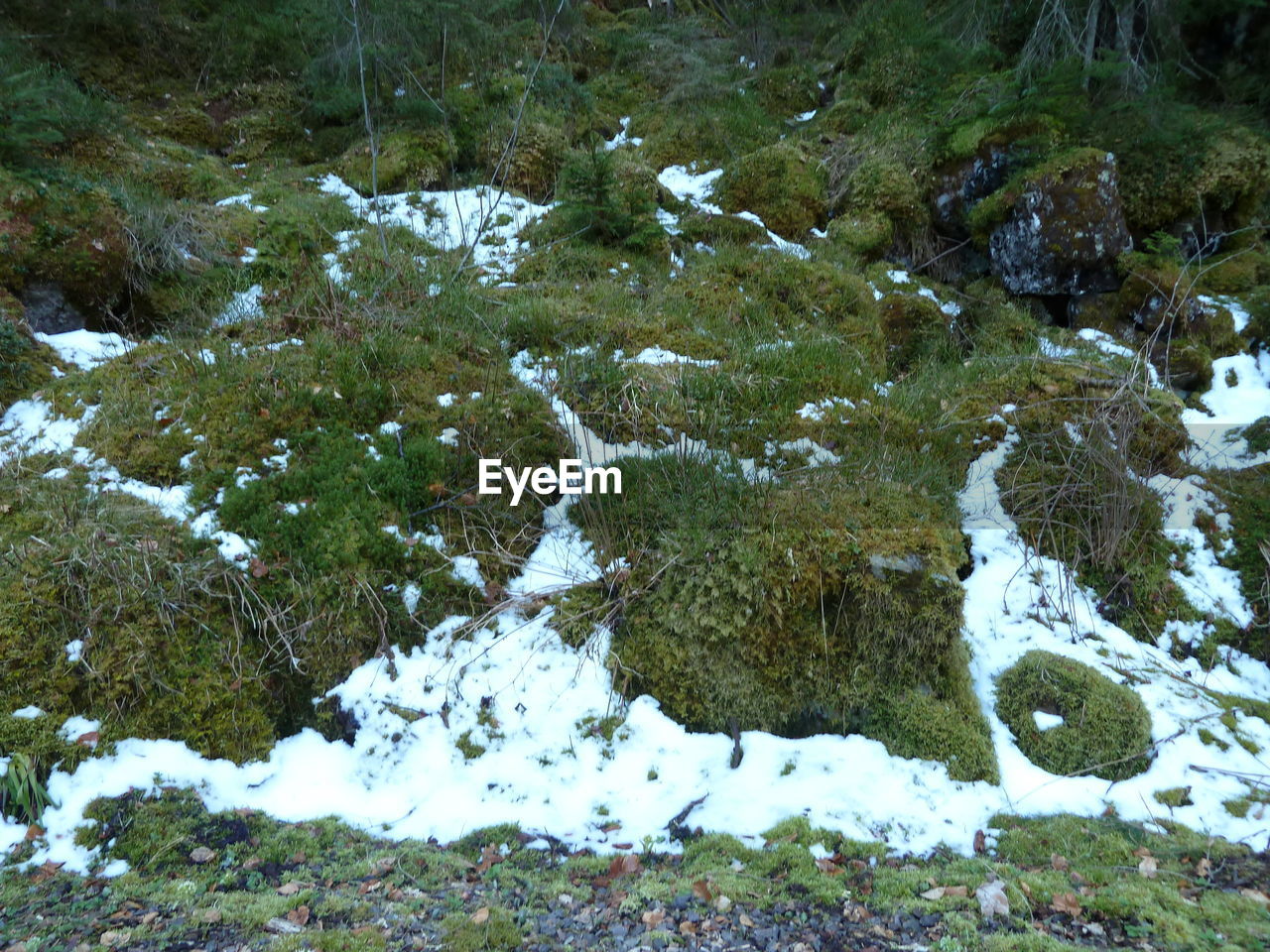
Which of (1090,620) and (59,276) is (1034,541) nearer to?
(1090,620)

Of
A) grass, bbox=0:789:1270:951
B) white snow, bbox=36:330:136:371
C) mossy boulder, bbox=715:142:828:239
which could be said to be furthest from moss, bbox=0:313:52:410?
mossy boulder, bbox=715:142:828:239

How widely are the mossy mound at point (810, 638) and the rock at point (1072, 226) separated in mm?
4959

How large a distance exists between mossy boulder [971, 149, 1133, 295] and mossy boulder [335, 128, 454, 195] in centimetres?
684

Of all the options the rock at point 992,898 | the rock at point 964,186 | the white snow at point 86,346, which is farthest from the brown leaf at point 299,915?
the rock at point 964,186

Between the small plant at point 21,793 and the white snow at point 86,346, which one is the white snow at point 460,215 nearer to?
the white snow at point 86,346

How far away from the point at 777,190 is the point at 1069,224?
10.8ft

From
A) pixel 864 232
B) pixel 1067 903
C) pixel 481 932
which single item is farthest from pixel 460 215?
pixel 1067 903

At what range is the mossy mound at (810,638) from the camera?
3.65m

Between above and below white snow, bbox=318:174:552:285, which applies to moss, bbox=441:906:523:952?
below

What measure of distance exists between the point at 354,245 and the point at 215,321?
6.04ft

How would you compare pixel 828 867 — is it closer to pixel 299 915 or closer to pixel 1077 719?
pixel 1077 719

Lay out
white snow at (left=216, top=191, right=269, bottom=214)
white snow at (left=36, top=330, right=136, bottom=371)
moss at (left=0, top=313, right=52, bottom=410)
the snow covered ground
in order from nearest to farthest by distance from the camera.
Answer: the snow covered ground, moss at (left=0, top=313, right=52, bottom=410), white snow at (left=36, top=330, right=136, bottom=371), white snow at (left=216, top=191, right=269, bottom=214)

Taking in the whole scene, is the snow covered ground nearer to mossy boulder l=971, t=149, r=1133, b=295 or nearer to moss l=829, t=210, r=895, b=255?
mossy boulder l=971, t=149, r=1133, b=295

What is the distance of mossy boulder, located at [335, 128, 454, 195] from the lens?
8.34 m
